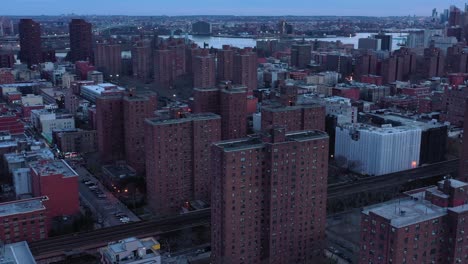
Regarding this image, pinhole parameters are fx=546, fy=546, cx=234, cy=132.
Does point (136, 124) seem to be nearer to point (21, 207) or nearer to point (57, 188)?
point (57, 188)

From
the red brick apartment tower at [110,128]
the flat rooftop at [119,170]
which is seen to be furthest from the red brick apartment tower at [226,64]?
the flat rooftop at [119,170]

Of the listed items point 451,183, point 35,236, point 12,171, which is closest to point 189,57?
point 12,171

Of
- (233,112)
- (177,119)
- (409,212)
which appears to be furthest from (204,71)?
(409,212)

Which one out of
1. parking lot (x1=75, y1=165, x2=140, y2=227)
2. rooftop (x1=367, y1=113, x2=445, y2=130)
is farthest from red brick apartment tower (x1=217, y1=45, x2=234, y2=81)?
parking lot (x1=75, y1=165, x2=140, y2=227)

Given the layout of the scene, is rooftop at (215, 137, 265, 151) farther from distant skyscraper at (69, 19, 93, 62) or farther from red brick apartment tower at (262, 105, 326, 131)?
distant skyscraper at (69, 19, 93, 62)

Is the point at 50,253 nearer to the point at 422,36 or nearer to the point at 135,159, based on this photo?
the point at 135,159

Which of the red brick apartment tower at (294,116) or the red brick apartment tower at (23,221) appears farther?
the red brick apartment tower at (294,116)

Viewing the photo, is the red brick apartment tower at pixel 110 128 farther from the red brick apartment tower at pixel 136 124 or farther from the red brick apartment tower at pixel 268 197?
the red brick apartment tower at pixel 268 197
